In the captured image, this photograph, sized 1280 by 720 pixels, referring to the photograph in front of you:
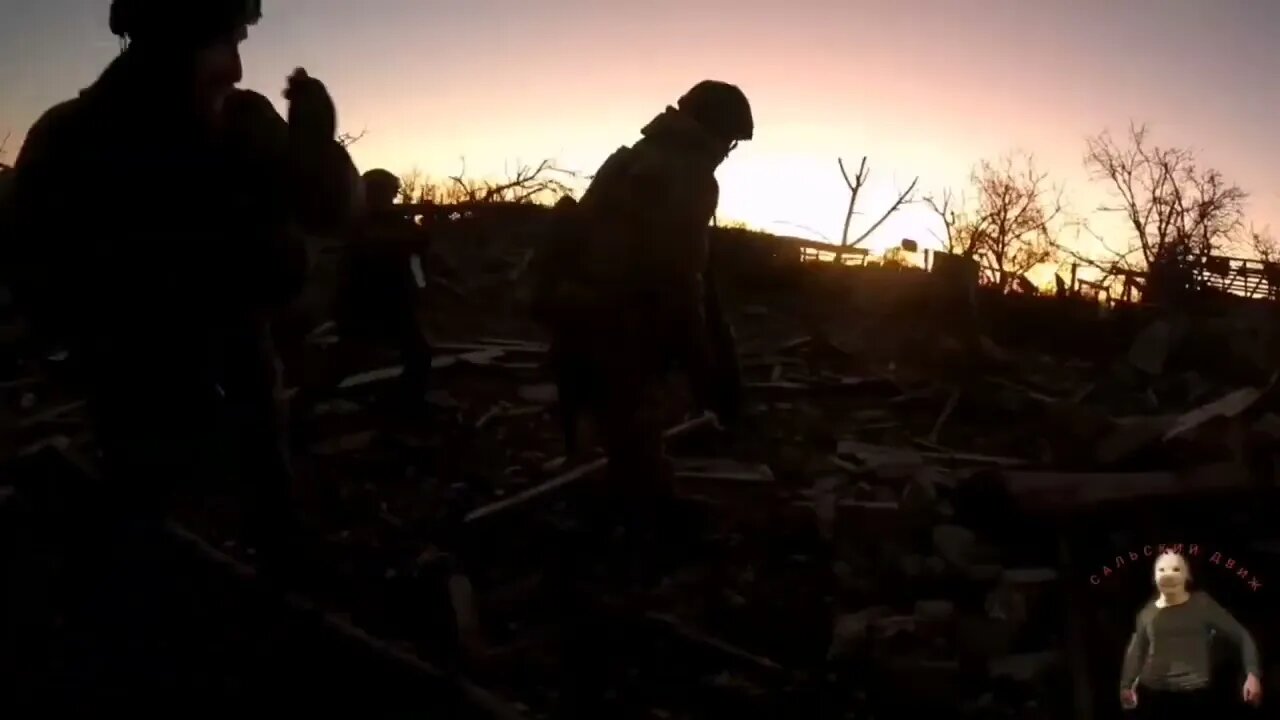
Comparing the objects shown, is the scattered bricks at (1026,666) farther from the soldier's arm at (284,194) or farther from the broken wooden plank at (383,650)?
the soldier's arm at (284,194)

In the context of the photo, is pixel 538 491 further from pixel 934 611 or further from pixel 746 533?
pixel 934 611

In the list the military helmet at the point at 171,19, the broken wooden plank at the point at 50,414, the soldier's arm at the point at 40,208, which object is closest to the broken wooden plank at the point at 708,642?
the soldier's arm at the point at 40,208

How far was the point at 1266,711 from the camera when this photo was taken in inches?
143

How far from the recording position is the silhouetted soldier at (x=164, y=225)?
117 inches

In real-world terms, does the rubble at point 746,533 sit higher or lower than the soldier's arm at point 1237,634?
lower

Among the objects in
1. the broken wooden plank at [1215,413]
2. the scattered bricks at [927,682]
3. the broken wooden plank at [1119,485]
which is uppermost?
the broken wooden plank at [1215,413]

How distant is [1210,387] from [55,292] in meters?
13.5

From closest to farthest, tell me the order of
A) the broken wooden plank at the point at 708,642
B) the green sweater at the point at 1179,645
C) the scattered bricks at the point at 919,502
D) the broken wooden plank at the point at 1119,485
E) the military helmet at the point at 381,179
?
the green sweater at the point at 1179,645, the broken wooden plank at the point at 708,642, the broken wooden plank at the point at 1119,485, the scattered bricks at the point at 919,502, the military helmet at the point at 381,179

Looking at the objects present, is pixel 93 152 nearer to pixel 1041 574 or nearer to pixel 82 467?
pixel 82 467

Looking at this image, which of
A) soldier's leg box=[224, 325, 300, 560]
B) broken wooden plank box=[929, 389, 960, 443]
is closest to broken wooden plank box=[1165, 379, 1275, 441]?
broken wooden plank box=[929, 389, 960, 443]

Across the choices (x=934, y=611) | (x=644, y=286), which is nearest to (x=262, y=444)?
(x=644, y=286)

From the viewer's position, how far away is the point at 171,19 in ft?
9.77

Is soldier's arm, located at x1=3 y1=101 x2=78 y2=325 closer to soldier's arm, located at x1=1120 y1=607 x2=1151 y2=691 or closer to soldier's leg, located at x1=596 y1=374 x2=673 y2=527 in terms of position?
soldier's leg, located at x1=596 y1=374 x2=673 y2=527

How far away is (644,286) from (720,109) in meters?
1.11
